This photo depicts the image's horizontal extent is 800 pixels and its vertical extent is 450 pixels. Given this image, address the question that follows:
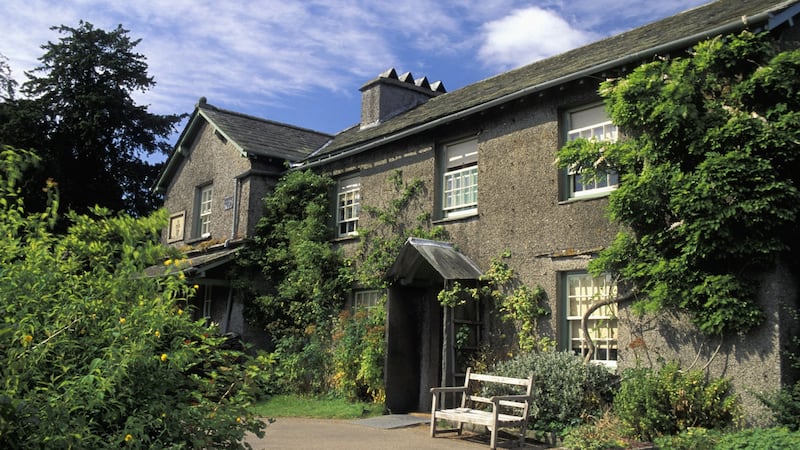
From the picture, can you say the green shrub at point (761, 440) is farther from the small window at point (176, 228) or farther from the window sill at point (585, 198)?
the small window at point (176, 228)

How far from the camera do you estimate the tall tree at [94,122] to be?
3016 centimetres

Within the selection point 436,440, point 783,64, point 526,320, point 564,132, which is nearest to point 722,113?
point 783,64

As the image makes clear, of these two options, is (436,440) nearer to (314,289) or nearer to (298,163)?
(314,289)

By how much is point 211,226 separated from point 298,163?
3605 millimetres

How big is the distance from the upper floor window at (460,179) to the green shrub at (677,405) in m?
5.13

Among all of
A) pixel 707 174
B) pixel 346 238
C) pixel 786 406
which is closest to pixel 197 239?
pixel 346 238

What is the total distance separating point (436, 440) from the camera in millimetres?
10031

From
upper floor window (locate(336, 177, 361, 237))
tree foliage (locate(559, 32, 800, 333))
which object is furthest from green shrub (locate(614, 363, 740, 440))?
upper floor window (locate(336, 177, 361, 237))

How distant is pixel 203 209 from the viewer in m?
20.8

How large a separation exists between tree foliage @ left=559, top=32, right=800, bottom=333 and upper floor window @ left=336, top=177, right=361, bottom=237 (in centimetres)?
705

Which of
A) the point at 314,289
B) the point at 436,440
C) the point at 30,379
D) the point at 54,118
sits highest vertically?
the point at 54,118

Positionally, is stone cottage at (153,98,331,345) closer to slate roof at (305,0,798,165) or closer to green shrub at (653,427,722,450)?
slate roof at (305,0,798,165)

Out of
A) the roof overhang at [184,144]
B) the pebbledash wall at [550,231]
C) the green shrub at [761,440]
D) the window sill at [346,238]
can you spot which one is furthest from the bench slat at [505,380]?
the roof overhang at [184,144]

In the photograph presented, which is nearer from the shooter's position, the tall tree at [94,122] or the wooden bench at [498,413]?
the wooden bench at [498,413]
